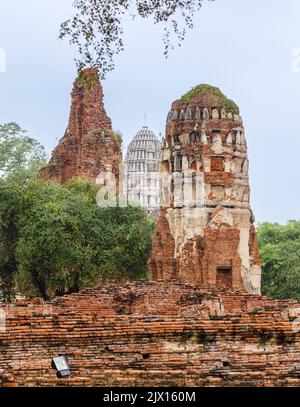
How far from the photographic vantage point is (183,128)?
73.6ft

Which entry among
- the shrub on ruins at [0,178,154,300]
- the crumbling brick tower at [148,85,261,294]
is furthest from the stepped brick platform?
the shrub on ruins at [0,178,154,300]

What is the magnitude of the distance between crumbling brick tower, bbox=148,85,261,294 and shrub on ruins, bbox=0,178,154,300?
349 centimetres

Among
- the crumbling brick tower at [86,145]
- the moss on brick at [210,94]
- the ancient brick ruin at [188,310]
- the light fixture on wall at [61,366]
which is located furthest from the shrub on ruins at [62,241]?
the light fixture on wall at [61,366]

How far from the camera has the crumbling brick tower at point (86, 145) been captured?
108 feet

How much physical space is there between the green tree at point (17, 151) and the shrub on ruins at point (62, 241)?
15149mm

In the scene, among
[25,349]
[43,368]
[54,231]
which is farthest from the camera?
[54,231]

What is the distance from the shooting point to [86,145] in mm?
33125

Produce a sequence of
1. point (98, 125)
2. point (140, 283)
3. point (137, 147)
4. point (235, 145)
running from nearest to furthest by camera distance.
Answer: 1. point (140, 283)
2. point (235, 145)
3. point (98, 125)
4. point (137, 147)

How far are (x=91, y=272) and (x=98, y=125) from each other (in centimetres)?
978

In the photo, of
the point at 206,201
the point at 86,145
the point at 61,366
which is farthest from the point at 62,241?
the point at 61,366

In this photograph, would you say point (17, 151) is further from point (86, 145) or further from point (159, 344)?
point (159, 344)

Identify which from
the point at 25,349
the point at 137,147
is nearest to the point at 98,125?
the point at 25,349
